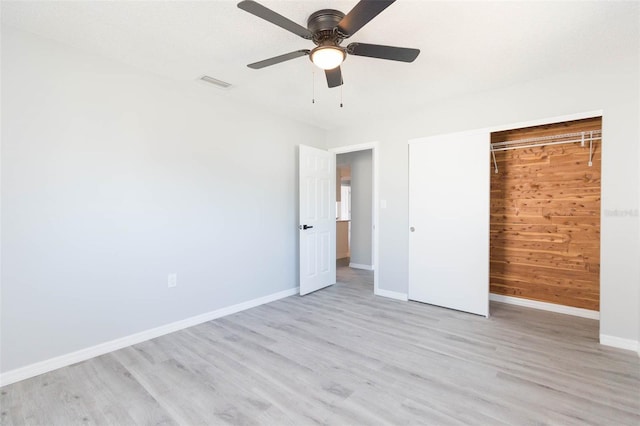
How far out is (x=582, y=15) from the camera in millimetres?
1989

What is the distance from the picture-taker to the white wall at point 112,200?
219cm

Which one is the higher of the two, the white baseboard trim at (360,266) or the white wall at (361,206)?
the white wall at (361,206)

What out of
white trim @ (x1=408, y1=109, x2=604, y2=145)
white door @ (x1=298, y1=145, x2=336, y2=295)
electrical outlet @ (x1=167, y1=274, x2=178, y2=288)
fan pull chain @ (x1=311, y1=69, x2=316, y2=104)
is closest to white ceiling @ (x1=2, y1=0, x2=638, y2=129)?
fan pull chain @ (x1=311, y1=69, x2=316, y2=104)

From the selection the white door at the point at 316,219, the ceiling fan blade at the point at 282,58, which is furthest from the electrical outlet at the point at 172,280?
the ceiling fan blade at the point at 282,58

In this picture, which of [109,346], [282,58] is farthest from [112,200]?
[282,58]

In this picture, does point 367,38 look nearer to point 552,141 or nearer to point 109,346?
point 552,141

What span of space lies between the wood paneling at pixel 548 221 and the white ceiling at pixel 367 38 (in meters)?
1.10

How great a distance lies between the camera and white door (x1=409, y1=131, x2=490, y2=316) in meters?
3.39

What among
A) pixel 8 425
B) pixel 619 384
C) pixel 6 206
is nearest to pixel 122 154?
pixel 6 206

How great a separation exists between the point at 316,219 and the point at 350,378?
8.19ft

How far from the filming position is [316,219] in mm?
4398

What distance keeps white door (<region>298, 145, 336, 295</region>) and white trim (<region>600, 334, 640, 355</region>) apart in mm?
3093

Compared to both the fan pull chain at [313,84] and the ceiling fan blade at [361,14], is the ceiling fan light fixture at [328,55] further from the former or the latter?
the fan pull chain at [313,84]

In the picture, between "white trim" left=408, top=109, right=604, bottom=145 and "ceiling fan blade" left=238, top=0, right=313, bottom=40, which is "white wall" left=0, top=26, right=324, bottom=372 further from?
"white trim" left=408, top=109, right=604, bottom=145
